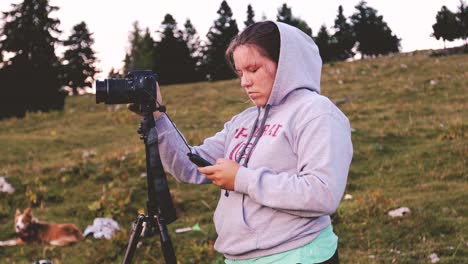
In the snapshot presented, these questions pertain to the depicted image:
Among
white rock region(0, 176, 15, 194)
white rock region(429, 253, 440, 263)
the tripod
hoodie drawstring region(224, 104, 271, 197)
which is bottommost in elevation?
white rock region(429, 253, 440, 263)

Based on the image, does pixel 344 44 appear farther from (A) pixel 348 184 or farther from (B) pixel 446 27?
(A) pixel 348 184

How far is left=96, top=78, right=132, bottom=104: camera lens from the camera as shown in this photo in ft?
10.5

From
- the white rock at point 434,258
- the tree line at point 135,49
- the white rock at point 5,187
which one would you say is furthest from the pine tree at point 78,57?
the white rock at point 434,258

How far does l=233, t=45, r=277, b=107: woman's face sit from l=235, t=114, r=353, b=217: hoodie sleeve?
1.11 ft

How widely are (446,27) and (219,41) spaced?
2427cm

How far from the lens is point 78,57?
57.8 meters

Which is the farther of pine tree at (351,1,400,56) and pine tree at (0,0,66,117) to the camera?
pine tree at (351,1,400,56)

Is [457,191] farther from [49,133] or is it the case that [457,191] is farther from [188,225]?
[49,133]

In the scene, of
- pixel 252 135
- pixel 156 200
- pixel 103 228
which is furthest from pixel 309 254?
pixel 103 228

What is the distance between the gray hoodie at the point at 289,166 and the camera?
2.72 meters

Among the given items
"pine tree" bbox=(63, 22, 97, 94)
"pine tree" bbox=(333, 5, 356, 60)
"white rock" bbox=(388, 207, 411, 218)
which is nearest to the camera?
"white rock" bbox=(388, 207, 411, 218)

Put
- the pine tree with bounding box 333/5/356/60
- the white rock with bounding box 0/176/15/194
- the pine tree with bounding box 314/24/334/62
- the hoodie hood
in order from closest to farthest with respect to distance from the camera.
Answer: the hoodie hood
the white rock with bounding box 0/176/15/194
the pine tree with bounding box 314/24/334/62
the pine tree with bounding box 333/5/356/60

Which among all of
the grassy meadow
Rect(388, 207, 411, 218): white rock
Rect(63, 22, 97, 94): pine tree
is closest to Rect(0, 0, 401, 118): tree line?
Rect(63, 22, 97, 94): pine tree

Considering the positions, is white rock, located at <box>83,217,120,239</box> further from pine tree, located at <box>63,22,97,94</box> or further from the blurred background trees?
pine tree, located at <box>63,22,97,94</box>
